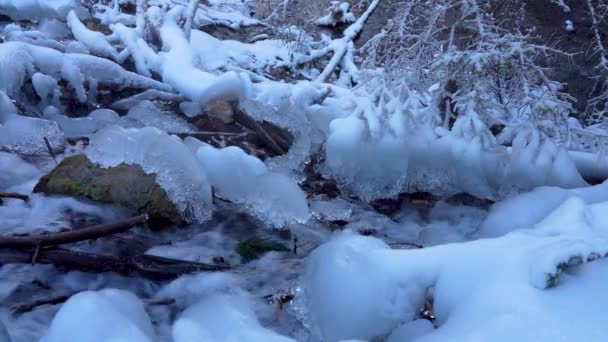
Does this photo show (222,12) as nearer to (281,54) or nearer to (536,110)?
(281,54)

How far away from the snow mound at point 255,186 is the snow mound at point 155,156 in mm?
113

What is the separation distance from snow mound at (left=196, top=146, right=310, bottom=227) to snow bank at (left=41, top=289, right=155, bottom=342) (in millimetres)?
815

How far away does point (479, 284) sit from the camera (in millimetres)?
1544

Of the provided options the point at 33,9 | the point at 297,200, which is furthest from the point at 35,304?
the point at 33,9

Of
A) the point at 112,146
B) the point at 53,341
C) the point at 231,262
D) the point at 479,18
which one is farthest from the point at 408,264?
the point at 479,18

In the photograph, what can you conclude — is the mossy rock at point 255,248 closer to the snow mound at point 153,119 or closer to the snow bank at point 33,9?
the snow mound at point 153,119

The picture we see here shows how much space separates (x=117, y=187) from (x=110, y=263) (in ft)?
1.43

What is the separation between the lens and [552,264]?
1.42 metres

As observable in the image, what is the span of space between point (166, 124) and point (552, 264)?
2.35m

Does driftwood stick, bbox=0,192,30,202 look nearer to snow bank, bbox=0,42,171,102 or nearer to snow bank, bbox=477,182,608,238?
snow bank, bbox=0,42,171,102

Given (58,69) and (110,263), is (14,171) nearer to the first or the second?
(110,263)

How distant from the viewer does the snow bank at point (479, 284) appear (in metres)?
1.36

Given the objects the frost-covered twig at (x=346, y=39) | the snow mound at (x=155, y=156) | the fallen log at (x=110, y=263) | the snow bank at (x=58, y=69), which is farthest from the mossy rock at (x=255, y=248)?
the frost-covered twig at (x=346, y=39)

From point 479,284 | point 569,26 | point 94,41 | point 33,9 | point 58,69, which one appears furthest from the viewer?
point 569,26
